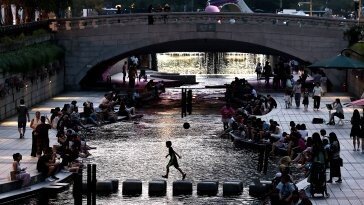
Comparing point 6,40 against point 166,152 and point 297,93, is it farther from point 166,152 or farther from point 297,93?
point 166,152

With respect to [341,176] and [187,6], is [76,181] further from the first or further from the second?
[187,6]

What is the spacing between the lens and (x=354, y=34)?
6831 cm

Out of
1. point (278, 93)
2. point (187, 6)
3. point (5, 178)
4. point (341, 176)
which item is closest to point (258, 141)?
point (341, 176)

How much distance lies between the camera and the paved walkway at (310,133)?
121 ft

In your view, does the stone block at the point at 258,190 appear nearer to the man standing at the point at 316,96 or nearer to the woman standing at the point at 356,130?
the woman standing at the point at 356,130

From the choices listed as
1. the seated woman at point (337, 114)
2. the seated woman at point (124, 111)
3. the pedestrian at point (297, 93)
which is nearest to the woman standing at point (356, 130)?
the seated woman at point (337, 114)

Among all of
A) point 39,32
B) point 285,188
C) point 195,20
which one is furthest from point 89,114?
point 285,188

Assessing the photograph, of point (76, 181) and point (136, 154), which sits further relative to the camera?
point (136, 154)

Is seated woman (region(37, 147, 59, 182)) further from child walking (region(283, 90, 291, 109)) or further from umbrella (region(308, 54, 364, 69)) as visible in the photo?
child walking (region(283, 90, 291, 109))

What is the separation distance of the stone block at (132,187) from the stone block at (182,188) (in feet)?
3.77

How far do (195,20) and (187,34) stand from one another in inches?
39.4

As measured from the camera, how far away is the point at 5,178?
38.3m

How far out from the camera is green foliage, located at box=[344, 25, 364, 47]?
2657 inches

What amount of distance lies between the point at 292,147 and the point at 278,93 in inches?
1044
